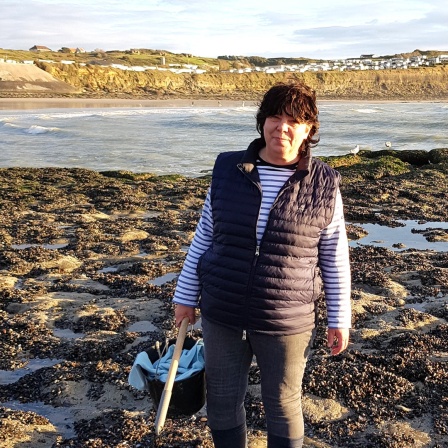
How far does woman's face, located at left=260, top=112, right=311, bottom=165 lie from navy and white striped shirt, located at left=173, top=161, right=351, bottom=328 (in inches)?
2.0

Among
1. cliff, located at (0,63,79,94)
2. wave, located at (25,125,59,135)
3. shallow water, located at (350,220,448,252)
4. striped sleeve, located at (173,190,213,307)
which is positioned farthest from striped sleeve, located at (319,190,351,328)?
cliff, located at (0,63,79,94)

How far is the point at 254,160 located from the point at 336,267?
2.27 ft

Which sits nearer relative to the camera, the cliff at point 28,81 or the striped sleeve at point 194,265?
the striped sleeve at point 194,265

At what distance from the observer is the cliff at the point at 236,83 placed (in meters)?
83.8

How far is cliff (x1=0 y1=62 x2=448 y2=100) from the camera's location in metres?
83.8

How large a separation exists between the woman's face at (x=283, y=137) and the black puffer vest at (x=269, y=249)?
77 millimetres

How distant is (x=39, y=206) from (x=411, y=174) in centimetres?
1044

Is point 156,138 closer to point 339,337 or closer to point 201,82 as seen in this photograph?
point 339,337

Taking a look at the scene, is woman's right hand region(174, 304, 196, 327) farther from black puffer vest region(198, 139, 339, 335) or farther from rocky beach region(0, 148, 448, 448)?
rocky beach region(0, 148, 448, 448)

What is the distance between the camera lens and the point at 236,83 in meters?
108

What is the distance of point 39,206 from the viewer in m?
12.4

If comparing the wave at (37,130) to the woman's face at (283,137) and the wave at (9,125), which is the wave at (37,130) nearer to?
the wave at (9,125)

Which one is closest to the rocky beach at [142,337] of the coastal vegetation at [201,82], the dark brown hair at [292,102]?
the dark brown hair at [292,102]

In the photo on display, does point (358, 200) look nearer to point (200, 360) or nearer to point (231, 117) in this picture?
point (200, 360)
